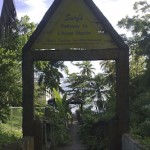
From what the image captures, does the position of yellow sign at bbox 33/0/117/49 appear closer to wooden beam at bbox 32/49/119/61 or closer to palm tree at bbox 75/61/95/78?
wooden beam at bbox 32/49/119/61

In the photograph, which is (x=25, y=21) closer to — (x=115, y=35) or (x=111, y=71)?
(x=115, y=35)

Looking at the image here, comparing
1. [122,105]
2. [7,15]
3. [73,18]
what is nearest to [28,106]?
[122,105]

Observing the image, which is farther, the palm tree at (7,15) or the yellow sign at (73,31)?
the palm tree at (7,15)

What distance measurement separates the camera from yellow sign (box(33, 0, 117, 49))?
13062 mm

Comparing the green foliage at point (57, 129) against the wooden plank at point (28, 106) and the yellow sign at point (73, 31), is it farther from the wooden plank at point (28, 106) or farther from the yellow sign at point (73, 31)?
the yellow sign at point (73, 31)

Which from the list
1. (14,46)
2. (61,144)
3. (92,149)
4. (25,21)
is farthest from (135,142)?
(25,21)

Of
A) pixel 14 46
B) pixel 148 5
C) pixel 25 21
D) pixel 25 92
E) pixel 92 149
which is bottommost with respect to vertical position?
pixel 92 149

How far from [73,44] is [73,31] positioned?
365 mm

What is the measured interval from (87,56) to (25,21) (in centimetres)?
1873

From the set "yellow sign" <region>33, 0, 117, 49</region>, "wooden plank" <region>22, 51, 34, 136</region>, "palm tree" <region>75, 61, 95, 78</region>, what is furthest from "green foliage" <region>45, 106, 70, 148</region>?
"palm tree" <region>75, 61, 95, 78</region>

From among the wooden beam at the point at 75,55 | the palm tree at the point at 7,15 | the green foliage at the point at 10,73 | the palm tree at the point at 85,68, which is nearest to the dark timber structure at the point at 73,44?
the wooden beam at the point at 75,55

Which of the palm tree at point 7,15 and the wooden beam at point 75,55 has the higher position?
the palm tree at point 7,15

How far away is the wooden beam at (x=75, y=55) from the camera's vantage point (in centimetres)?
1296

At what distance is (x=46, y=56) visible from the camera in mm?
13039
